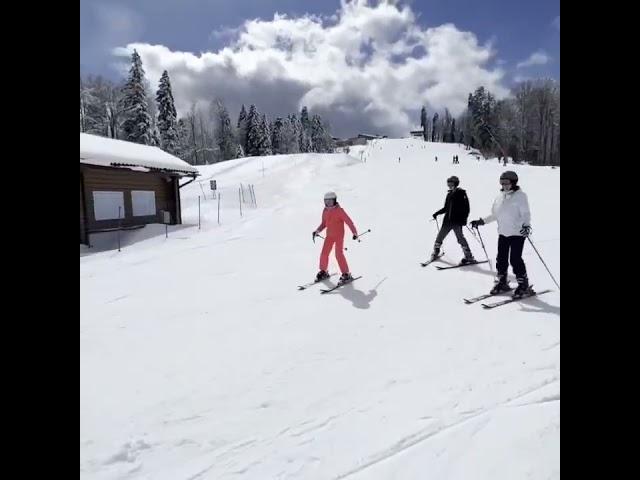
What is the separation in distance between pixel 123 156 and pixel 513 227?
51.4ft

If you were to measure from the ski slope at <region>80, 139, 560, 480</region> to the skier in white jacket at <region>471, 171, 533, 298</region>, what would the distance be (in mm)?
405

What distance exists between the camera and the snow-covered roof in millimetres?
14420

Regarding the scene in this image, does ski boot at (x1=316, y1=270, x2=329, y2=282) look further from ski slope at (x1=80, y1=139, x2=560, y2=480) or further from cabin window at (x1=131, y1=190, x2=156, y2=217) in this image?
cabin window at (x1=131, y1=190, x2=156, y2=217)

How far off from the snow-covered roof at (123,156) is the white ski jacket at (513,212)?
13880mm

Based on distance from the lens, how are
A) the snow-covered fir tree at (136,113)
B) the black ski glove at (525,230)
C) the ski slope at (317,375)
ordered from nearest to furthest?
the ski slope at (317,375) → the black ski glove at (525,230) → the snow-covered fir tree at (136,113)

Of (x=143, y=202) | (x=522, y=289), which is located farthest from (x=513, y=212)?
Answer: (x=143, y=202)

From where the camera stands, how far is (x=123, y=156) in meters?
16.0

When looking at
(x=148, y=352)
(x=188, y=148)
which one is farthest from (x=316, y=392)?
(x=188, y=148)

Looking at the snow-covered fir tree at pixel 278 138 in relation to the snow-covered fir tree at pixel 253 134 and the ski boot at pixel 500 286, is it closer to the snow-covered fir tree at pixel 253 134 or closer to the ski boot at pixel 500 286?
the snow-covered fir tree at pixel 253 134

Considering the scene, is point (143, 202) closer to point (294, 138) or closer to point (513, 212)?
point (513, 212)

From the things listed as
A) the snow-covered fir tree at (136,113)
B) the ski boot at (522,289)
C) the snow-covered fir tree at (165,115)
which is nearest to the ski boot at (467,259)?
the ski boot at (522,289)

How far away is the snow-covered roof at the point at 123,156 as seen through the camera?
1442 centimetres

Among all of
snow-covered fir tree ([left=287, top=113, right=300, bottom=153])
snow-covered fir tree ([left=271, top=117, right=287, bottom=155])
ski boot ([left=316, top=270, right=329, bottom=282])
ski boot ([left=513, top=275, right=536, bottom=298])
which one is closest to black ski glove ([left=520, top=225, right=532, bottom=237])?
ski boot ([left=513, top=275, right=536, bottom=298])
